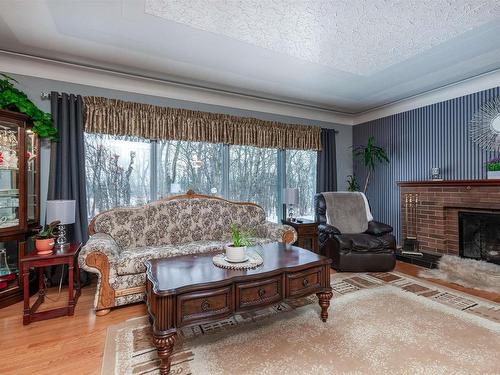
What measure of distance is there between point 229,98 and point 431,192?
3.42 metres

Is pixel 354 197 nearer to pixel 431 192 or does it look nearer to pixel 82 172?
pixel 431 192

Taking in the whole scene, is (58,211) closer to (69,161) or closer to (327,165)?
(69,161)

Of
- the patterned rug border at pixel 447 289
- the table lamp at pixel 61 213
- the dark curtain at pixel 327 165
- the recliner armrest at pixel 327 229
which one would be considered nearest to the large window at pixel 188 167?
the table lamp at pixel 61 213

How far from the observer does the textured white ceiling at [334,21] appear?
2.10 metres

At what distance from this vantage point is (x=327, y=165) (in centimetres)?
502

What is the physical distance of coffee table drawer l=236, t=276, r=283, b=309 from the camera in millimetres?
1854

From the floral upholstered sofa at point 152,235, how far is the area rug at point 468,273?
1.87m

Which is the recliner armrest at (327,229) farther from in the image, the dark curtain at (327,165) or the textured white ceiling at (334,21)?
the textured white ceiling at (334,21)

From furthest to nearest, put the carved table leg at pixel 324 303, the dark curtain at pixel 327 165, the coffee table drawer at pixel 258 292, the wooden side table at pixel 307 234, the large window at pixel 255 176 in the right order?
the dark curtain at pixel 327 165
the large window at pixel 255 176
the wooden side table at pixel 307 234
the carved table leg at pixel 324 303
the coffee table drawer at pixel 258 292

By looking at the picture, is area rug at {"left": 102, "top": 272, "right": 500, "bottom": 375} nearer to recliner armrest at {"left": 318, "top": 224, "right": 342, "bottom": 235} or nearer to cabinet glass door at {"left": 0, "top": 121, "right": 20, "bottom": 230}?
recliner armrest at {"left": 318, "top": 224, "right": 342, "bottom": 235}

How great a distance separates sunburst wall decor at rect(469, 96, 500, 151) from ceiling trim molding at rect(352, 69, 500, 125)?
0.88 ft

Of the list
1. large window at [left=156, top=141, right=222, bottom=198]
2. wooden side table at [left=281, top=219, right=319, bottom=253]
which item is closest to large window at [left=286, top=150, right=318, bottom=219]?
wooden side table at [left=281, top=219, right=319, bottom=253]

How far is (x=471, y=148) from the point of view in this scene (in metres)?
3.71

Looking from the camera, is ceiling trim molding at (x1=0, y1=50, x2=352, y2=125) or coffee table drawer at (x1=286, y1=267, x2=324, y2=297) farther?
ceiling trim molding at (x1=0, y1=50, x2=352, y2=125)
